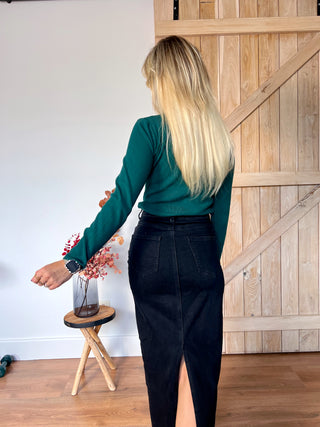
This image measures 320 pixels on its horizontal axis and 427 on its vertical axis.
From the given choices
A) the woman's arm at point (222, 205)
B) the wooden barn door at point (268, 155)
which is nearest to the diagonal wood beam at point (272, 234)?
the wooden barn door at point (268, 155)

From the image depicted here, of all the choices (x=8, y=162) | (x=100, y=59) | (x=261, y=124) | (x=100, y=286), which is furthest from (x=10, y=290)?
(x=261, y=124)

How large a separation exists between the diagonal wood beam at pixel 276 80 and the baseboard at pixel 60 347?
5.76ft

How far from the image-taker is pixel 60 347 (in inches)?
112

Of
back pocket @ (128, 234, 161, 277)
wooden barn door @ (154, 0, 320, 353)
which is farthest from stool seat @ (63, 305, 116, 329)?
back pocket @ (128, 234, 161, 277)

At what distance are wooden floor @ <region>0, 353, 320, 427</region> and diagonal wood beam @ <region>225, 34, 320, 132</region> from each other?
1695 mm

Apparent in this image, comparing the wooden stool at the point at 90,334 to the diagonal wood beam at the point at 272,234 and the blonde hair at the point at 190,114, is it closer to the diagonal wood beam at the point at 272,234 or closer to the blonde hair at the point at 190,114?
the diagonal wood beam at the point at 272,234

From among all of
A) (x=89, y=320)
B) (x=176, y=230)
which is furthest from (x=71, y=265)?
(x=89, y=320)

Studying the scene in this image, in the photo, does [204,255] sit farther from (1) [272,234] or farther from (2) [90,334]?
(1) [272,234]

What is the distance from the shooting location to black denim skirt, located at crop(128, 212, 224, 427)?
1.34m

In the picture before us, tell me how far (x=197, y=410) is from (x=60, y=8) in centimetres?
264

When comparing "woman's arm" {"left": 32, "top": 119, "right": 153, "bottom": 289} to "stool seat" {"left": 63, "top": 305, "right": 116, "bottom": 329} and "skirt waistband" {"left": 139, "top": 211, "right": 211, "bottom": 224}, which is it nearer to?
"skirt waistband" {"left": 139, "top": 211, "right": 211, "bottom": 224}

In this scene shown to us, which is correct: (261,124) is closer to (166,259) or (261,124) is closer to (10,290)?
(166,259)

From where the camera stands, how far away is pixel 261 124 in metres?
2.71

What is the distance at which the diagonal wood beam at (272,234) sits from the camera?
274cm
